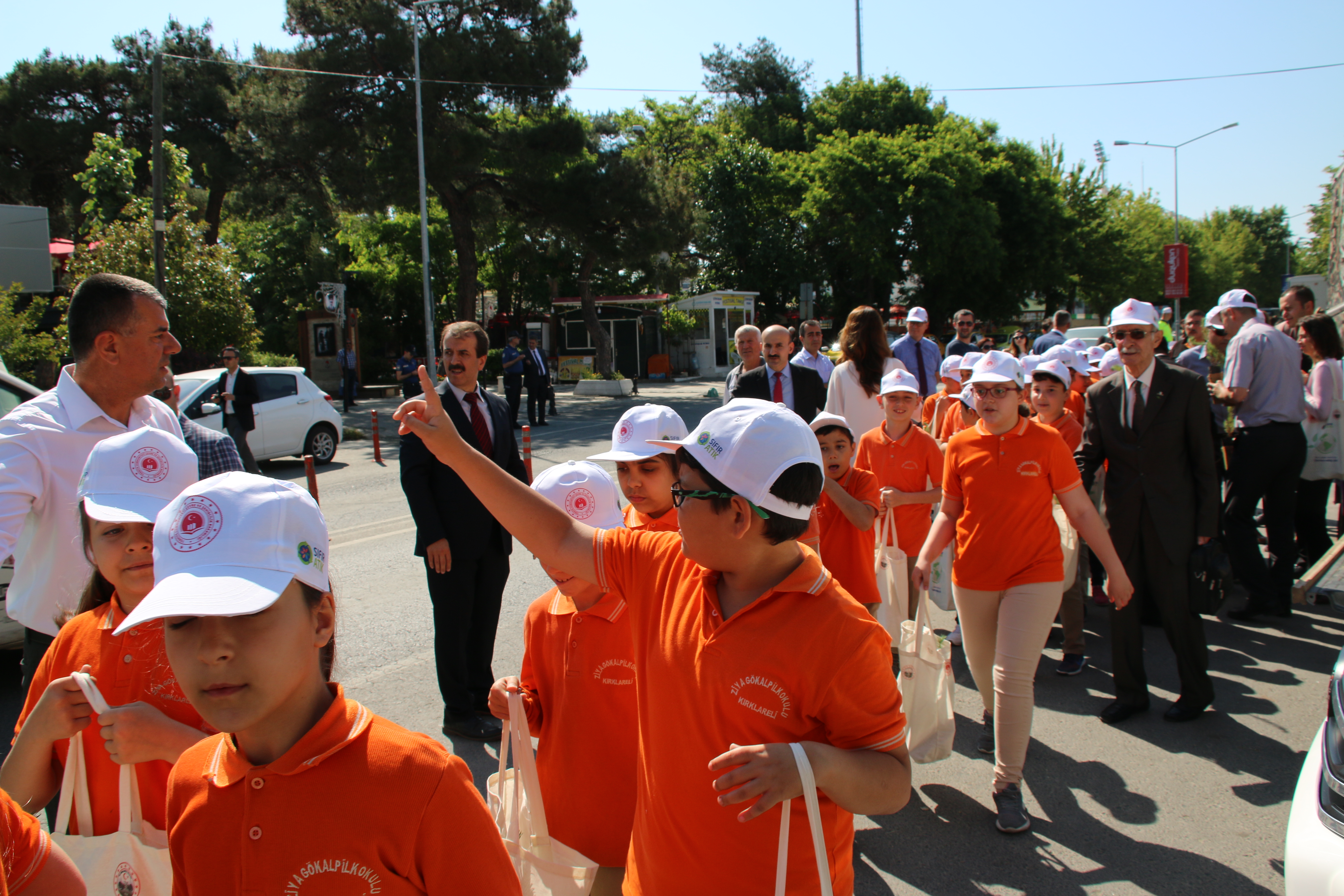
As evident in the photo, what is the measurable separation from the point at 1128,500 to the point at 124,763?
480 centimetres

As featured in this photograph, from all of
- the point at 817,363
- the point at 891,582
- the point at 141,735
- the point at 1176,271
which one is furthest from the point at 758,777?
the point at 1176,271

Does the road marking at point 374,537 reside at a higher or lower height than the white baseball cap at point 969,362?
lower

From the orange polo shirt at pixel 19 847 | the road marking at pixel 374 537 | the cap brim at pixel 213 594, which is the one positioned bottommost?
the road marking at pixel 374 537

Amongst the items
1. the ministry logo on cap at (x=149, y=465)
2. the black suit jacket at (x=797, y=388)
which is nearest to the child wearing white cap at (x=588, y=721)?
the ministry logo on cap at (x=149, y=465)

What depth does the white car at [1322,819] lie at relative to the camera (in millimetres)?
2344

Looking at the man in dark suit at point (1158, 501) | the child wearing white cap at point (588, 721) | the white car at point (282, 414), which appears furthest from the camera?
the white car at point (282, 414)

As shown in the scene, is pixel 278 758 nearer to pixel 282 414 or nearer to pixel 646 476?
pixel 646 476

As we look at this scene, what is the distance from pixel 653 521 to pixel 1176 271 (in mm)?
31153

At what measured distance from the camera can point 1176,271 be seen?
2869cm

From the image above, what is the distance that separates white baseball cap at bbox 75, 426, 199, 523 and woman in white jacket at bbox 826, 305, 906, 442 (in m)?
4.88

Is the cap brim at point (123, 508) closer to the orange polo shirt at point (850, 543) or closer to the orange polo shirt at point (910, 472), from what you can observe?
the orange polo shirt at point (850, 543)

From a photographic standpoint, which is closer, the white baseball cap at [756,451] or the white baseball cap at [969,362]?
the white baseball cap at [756,451]

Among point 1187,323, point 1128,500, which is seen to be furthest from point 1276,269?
point 1128,500

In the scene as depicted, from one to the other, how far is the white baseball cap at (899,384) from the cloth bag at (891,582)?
0.75 meters
